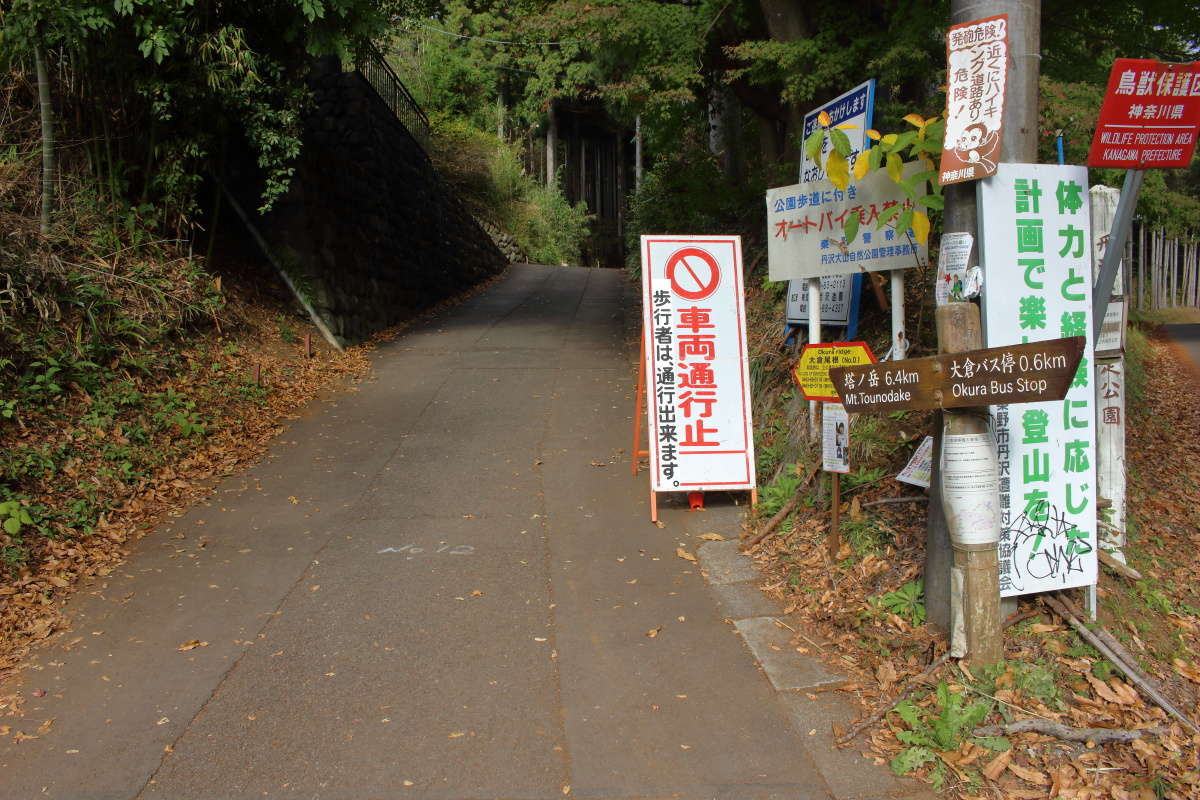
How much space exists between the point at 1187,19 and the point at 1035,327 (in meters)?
6.68

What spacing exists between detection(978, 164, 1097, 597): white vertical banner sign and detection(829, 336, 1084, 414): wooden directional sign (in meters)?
0.45

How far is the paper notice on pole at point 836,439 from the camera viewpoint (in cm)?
546

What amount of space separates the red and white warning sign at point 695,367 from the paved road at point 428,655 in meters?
0.42

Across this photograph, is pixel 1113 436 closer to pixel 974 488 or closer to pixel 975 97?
pixel 974 488

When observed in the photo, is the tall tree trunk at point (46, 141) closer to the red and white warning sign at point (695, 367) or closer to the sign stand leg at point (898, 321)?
the red and white warning sign at point (695, 367)

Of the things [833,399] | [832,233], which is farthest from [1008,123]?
[832,233]

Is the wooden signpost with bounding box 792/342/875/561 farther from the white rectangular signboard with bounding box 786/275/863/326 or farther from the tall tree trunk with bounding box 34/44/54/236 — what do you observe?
the tall tree trunk with bounding box 34/44/54/236

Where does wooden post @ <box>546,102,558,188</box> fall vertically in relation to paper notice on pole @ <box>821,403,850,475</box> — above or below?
above

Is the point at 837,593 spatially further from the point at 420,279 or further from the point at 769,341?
the point at 420,279

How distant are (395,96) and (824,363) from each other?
16430 mm

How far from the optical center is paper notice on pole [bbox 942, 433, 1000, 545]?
403cm

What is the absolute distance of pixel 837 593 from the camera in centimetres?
520

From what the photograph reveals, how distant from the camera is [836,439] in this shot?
18.1 feet

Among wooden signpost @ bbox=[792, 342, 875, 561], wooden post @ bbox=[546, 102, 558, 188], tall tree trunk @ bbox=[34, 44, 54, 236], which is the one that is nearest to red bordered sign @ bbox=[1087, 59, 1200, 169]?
wooden signpost @ bbox=[792, 342, 875, 561]
